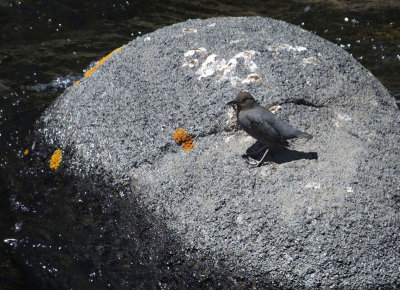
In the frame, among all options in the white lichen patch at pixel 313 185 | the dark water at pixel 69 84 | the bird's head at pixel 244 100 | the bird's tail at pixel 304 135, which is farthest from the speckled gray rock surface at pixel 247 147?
the dark water at pixel 69 84

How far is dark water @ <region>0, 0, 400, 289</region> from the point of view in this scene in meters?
4.66

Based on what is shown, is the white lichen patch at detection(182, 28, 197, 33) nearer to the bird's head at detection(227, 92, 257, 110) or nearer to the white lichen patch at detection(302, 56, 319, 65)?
the white lichen patch at detection(302, 56, 319, 65)

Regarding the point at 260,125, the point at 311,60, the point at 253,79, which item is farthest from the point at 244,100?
the point at 311,60

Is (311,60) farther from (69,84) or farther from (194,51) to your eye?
(69,84)

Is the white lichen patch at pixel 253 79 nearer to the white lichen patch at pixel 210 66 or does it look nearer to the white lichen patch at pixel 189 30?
the white lichen patch at pixel 210 66

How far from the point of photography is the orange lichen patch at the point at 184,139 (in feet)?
15.6

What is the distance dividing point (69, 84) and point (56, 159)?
235 centimetres

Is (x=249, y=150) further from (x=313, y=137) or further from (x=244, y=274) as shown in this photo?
(x=244, y=274)

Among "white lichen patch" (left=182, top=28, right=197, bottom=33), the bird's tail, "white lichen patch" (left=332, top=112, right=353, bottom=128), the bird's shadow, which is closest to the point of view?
the bird's tail

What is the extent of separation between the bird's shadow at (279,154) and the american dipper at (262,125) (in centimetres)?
7

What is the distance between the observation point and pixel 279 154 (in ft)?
15.1

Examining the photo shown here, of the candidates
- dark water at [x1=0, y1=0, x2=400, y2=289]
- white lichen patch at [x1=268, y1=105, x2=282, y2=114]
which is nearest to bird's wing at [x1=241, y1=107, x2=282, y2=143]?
white lichen patch at [x1=268, y1=105, x2=282, y2=114]

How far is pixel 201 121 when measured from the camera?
15.7 feet

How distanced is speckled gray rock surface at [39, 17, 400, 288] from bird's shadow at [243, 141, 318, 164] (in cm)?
1
